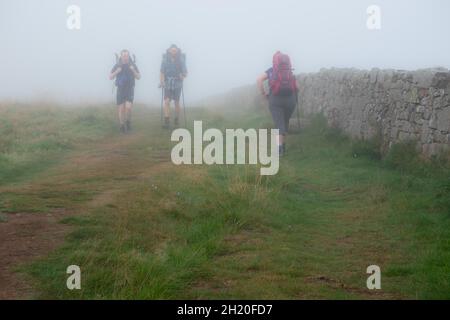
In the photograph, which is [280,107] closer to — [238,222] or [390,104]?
[390,104]

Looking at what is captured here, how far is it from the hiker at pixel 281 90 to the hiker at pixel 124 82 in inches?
173

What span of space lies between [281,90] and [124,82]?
4866 mm

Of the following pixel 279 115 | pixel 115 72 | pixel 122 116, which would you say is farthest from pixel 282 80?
pixel 115 72

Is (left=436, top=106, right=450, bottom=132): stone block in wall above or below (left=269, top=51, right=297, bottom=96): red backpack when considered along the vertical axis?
below


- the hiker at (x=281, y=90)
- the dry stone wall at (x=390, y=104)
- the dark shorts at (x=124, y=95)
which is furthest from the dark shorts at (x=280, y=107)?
the dark shorts at (x=124, y=95)

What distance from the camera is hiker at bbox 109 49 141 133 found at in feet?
49.6

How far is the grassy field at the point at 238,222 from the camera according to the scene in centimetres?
487

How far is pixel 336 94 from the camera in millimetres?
13445

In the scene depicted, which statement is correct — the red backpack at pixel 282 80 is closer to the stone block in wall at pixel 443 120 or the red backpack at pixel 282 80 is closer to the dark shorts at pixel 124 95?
the stone block in wall at pixel 443 120

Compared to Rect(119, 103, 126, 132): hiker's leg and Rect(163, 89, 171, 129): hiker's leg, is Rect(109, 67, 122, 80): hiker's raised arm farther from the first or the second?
Rect(163, 89, 171, 129): hiker's leg

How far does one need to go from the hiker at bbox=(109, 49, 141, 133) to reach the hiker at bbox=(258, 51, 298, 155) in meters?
4.41

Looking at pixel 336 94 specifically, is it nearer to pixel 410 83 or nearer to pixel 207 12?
pixel 410 83

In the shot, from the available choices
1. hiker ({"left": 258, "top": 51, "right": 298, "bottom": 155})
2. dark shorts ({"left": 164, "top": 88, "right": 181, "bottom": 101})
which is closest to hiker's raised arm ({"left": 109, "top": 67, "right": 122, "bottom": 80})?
dark shorts ({"left": 164, "top": 88, "right": 181, "bottom": 101})

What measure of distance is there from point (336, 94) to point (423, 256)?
26.8ft
